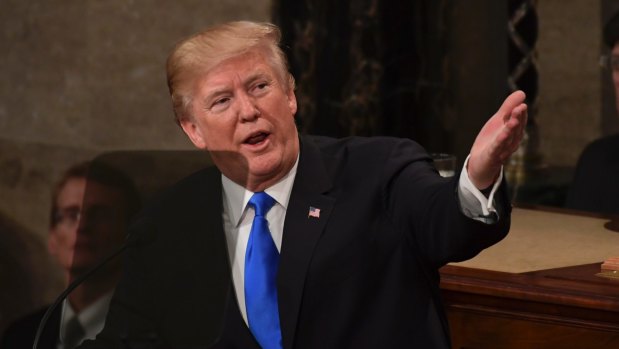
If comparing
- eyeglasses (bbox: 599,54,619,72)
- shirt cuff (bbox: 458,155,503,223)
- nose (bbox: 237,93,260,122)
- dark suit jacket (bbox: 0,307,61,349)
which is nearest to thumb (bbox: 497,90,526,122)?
shirt cuff (bbox: 458,155,503,223)

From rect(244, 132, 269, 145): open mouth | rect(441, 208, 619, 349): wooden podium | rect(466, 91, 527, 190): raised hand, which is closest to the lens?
rect(466, 91, 527, 190): raised hand

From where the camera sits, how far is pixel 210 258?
1572 mm

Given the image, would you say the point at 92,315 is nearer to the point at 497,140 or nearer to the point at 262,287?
the point at 497,140

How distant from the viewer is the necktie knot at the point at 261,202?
2.60 m

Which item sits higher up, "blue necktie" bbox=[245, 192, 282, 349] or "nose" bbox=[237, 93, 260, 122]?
"nose" bbox=[237, 93, 260, 122]

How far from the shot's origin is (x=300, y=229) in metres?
2.62

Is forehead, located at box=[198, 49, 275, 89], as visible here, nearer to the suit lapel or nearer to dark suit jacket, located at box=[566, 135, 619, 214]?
the suit lapel

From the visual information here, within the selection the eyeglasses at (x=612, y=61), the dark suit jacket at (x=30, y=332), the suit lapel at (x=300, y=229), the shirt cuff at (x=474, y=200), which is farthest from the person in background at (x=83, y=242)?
the eyeglasses at (x=612, y=61)

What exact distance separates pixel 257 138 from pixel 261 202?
0.14m

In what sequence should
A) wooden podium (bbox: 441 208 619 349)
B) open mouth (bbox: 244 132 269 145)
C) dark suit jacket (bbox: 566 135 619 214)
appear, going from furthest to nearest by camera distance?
dark suit jacket (bbox: 566 135 619 214) → wooden podium (bbox: 441 208 619 349) → open mouth (bbox: 244 132 269 145)

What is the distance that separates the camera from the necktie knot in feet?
8.54

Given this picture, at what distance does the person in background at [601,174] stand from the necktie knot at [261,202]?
1.78 metres

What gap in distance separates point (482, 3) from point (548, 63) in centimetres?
63

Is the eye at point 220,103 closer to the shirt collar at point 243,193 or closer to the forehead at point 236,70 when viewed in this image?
the forehead at point 236,70
